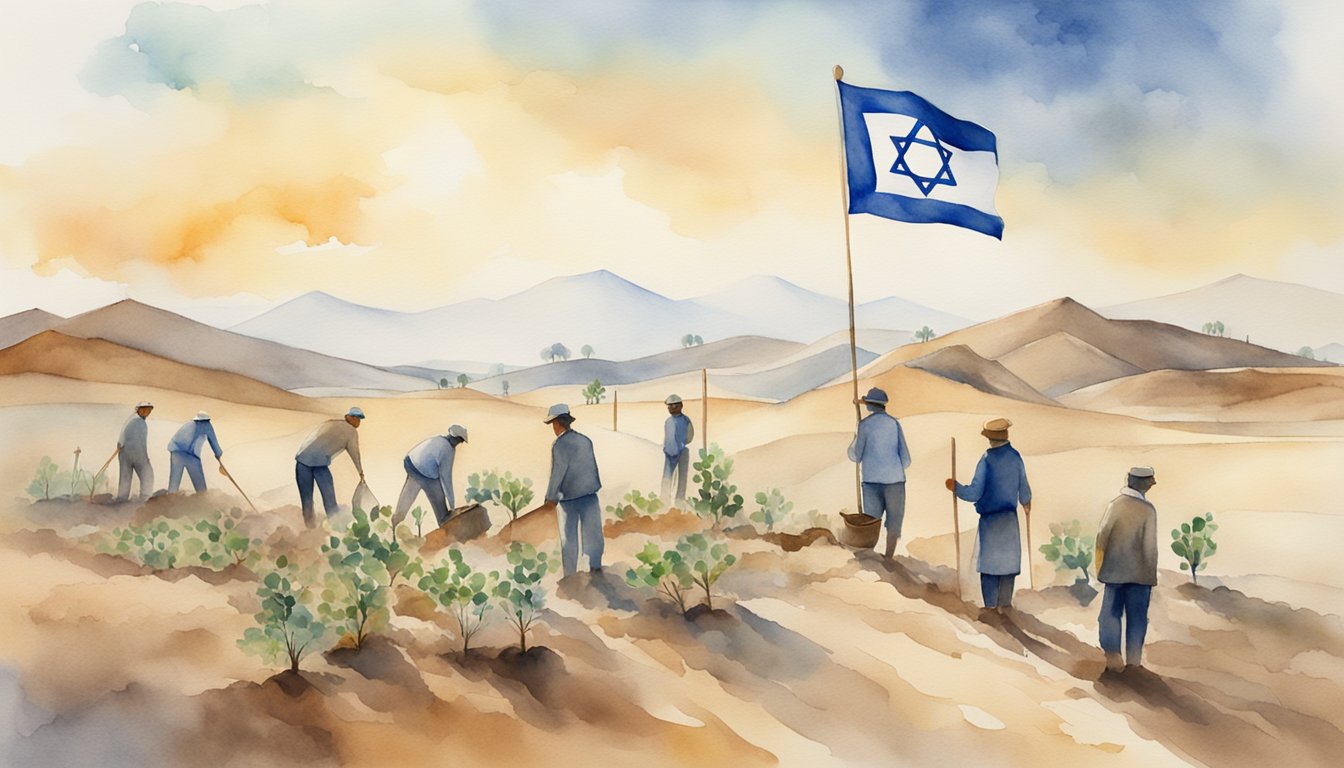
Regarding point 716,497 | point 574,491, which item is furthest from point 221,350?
point 574,491

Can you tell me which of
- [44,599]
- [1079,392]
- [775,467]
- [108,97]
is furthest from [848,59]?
[1079,392]

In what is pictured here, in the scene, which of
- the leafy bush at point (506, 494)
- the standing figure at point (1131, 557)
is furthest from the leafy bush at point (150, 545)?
the standing figure at point (1131, 557)

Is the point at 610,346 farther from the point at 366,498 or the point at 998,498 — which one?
the point at 998,498

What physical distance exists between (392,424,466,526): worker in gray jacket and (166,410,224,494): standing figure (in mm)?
1479

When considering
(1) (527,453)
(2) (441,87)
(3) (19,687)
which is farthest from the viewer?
(1) (527,453)

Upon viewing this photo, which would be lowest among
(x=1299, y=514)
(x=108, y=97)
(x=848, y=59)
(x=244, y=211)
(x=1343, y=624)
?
(x=1343, y=624)

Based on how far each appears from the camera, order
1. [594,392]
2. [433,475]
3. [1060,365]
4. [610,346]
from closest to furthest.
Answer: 1. [433,475]
2. [610,346]
3. [594,392]
4. [1060,365]

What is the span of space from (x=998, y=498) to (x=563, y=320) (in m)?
4.10

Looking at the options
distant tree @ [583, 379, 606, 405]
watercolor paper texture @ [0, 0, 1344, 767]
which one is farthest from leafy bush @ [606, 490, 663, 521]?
distant tree @ [583, 379, 606, 405]

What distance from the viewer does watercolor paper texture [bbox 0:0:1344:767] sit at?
353 centimetres

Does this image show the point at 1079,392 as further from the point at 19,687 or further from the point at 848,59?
the point at 19,687

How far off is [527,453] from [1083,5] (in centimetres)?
562

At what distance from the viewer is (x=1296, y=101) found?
257 inches

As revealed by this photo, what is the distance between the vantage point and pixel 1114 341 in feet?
52.1
